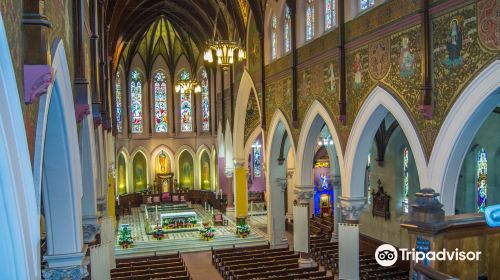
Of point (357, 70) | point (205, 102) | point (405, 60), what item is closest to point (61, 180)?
point (405, 60)

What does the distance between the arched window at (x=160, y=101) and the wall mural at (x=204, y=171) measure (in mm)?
3799

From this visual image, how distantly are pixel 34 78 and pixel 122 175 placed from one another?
32.6m

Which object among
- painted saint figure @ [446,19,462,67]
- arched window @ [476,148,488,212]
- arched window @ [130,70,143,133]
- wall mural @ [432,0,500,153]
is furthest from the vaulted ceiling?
painted saint figure @ [446,19,462,67]

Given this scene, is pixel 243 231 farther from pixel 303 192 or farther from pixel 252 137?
pixel 303 192

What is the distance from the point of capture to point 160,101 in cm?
3784

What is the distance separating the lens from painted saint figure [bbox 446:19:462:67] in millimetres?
9977

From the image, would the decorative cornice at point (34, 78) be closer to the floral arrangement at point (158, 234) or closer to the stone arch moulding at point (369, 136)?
the stone arch moulding at point (369, 136)

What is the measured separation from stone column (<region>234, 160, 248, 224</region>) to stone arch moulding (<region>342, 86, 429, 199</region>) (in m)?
13.4

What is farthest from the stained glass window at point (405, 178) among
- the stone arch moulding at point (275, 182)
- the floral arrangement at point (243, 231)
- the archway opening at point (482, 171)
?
the floral arrangement at point (243, 231)

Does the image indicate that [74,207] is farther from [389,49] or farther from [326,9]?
[326,9]

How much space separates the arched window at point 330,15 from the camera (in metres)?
15.8

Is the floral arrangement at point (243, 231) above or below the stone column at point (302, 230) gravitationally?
below

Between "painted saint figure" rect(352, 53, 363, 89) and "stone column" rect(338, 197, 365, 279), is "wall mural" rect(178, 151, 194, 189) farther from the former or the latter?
"painted saint figure" rect(352, 53, 363, 89)

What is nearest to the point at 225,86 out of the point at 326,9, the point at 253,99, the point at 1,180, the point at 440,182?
the point at 253,99
